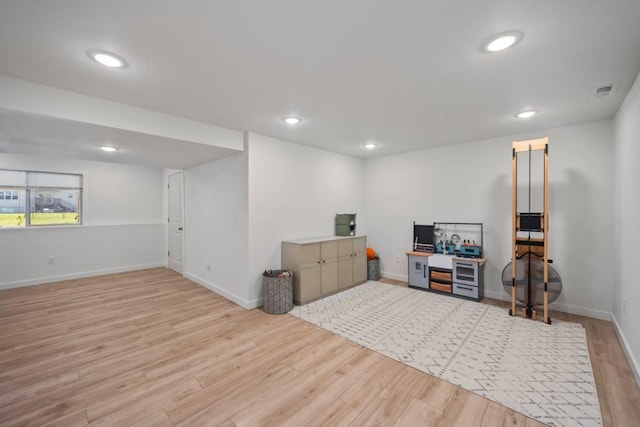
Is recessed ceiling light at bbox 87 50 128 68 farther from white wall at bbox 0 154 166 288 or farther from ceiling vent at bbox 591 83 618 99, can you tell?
white wall at bbox 0 154 166 288

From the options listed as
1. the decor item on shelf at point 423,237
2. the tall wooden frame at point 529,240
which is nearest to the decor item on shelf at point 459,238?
the decor item on shelf at point 423,237

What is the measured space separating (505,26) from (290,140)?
307 centimetres

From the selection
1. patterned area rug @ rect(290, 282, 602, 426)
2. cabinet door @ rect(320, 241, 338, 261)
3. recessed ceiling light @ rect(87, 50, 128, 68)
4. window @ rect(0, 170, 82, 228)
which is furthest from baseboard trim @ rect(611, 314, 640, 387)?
window @ rect(0, 170, 82, 228)

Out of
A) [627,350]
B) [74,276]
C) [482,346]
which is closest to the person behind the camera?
[627,350]

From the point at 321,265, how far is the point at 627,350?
130 inches

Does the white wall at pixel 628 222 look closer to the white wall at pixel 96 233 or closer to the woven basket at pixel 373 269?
the woven basket at pixel 373 269

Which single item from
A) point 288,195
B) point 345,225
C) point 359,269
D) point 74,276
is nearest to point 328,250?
point 345,225

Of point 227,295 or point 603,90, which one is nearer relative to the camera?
point 603,90

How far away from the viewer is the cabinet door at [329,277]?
4.21 metres

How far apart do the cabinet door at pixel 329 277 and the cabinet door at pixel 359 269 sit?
1.76 ft

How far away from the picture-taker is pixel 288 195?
4320 mm

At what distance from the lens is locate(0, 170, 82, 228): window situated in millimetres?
4848

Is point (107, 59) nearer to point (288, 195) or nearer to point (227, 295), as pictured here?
point (288, 195)

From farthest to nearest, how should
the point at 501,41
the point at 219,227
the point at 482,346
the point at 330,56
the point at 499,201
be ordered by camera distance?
the point at 219,227 → the point at 499,201 → the point at 482,346 → the point at 330,56 → the point at 501,41
